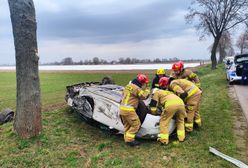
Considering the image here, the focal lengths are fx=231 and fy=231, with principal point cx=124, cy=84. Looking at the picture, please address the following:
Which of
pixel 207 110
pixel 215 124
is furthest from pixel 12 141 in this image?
pixel 207 110

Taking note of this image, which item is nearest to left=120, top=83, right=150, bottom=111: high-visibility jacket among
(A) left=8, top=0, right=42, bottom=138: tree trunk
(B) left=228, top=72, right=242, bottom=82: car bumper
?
(A) left=8, top=0, right=42, bottom=138: tree trunk

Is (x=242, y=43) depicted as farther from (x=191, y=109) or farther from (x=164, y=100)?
(x=164, y=100)

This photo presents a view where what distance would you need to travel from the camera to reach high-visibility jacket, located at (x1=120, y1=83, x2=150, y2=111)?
513 centimetres

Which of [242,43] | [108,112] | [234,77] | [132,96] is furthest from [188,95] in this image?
[242,43]

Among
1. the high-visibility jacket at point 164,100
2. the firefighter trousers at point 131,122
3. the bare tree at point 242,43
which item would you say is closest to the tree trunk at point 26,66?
the firefighter trousers at point 131,122

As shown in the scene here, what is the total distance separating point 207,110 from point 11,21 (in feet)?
20.8

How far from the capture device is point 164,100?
17.3 ft

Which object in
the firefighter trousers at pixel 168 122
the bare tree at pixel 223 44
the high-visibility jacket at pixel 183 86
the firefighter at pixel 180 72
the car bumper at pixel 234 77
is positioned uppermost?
the bare tree at pixel 223 44

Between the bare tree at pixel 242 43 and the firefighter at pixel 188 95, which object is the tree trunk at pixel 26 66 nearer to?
the firefighter at pixel 188 95

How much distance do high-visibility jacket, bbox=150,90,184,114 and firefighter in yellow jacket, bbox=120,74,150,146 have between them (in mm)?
358

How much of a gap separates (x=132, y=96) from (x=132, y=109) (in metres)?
0.29

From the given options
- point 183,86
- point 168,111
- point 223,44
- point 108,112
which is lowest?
point 108,112

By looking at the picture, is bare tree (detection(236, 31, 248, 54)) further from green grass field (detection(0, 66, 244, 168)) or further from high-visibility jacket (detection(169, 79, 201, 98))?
green grass field (detection(0, 66, 244, 168))

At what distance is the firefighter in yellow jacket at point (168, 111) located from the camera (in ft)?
16.6
